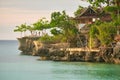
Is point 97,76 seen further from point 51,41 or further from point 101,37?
point 51,41

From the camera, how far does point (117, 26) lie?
61.3 meters

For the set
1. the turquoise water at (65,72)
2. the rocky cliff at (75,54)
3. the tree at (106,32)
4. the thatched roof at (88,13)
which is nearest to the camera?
the turquoise water at (65,72)

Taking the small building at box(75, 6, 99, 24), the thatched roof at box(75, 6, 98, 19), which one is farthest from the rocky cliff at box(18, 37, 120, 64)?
the thatched roof at box(75, 6, 98, 19)

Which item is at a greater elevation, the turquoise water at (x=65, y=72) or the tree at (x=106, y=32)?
the tree at (x=106, y=32)

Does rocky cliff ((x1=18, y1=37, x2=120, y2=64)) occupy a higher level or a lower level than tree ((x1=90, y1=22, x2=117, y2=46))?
lower

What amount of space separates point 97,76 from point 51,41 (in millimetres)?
25070

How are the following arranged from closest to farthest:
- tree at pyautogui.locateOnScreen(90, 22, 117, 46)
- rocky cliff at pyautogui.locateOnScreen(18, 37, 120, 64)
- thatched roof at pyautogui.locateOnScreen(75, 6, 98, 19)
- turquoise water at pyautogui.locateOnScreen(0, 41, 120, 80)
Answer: turquoise water at pyautogui.locateOnScreen(0, 41, 120, 80) < rocky cliff at pyautogui.locateOnScreen(18, 37, 120, 64) < tree at pyautogui.locateOnScreen(90, 22, 117, 46) < thatched roof at pyautogui.locateOnScreen(75, 6, 98, 19)

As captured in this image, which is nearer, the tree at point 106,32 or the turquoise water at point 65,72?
the turquoise water at point 65,72

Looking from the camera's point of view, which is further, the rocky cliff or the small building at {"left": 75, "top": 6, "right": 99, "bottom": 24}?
the small building at {"left": 75, "top": 6, "right": 99, "bottom": 24}

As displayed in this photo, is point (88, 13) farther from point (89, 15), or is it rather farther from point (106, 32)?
point (106, 32)

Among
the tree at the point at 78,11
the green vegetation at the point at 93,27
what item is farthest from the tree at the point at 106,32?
the tree at the point at 78,11

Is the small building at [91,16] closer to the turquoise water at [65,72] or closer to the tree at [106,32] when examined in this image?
the tree at [106,32]

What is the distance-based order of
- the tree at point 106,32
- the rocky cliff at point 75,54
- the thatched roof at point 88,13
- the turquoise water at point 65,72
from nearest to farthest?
the turquoise water at point 65,72 < the rocky cliff at point 75,54 < the tree at point 106,32 < the thatched roof at point 88,13

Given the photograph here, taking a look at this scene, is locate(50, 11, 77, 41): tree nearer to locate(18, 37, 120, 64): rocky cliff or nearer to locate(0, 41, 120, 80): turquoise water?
locate(18, 37, 120, 64): rocky cliff
